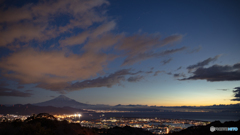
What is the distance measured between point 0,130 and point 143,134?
69.0 feet

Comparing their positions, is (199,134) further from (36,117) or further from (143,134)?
(36,117)

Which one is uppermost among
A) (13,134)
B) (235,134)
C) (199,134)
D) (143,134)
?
(13,134)

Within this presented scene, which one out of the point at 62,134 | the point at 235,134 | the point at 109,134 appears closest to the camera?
the point at 235,134

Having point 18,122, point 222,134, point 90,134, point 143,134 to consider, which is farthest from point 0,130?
point 143,134

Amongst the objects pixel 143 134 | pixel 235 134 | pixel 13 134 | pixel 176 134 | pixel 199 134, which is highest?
pixel 13 134

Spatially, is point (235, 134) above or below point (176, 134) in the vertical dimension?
above

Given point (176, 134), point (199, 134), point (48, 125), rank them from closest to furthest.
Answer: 1. point (48, 125)
2. point (199, 134)
3. point (176, 134)

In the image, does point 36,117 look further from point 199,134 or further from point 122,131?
point 199,134

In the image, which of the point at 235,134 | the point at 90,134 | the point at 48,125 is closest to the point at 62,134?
the point at 48,125

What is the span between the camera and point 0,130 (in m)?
9.08

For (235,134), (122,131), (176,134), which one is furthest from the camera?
(122,131)

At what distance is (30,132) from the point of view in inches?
364

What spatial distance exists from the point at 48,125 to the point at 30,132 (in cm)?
506

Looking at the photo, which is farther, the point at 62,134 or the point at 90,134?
→ the point at 90,134
